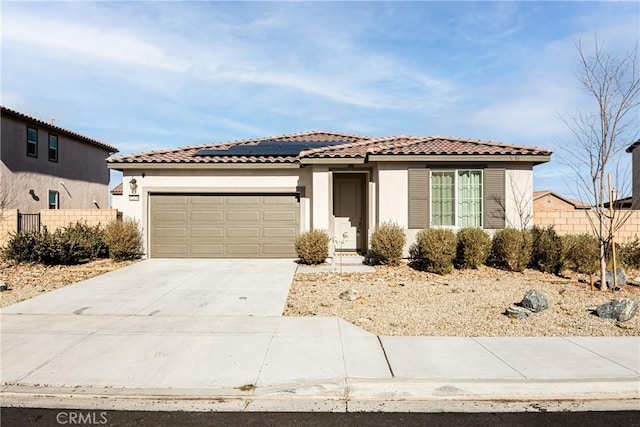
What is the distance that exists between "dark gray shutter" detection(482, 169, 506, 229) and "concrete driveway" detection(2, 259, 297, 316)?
6144 millimetres

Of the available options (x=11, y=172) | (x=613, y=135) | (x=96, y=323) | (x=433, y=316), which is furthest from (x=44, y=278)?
(x=613, y=135)

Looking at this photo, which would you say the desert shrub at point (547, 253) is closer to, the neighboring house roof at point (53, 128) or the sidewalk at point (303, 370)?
the sidewalk at point (303, 370)

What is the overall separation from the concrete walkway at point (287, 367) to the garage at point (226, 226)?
22.9 feet

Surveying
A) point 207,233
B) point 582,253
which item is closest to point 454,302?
point 582,253

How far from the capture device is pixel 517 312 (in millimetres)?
7809

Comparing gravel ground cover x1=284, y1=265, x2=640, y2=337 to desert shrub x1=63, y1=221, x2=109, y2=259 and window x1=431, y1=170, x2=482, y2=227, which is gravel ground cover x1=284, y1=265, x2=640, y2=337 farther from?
desert shrub x1=63, y1=221, x2=109, y2=259

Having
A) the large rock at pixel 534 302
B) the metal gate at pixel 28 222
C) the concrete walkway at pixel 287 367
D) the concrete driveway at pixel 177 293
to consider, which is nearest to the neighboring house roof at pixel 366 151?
the concrete driveway at pixel 177 293

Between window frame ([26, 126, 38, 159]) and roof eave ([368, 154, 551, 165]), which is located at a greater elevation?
window frame ([26, 126, 38, 159])

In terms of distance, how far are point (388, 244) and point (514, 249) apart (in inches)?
132

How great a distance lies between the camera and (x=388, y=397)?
482 centimetres

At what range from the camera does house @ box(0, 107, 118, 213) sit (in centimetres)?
1914

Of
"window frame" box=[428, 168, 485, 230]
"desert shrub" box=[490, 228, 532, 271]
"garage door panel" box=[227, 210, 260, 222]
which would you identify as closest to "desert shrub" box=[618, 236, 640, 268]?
"desert shrub" box=[490, 228, 532, 271]

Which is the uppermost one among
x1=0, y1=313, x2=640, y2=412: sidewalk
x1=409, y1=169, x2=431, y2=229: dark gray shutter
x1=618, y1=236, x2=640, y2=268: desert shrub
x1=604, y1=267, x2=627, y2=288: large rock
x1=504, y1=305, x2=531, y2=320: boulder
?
x1=409, y1=169, x2=431, y2=229: dark gray shutter

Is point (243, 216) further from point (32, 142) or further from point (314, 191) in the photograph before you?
point (32, 142)
